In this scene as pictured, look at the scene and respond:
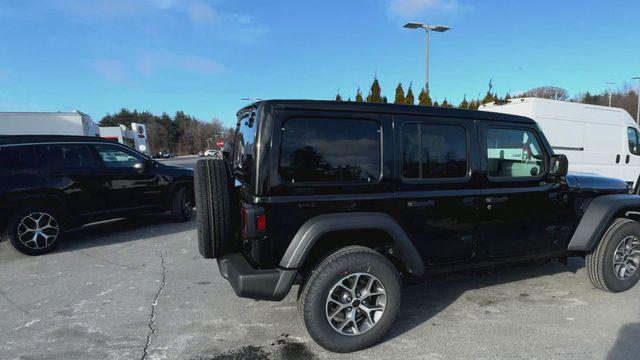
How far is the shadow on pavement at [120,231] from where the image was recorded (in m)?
6.77

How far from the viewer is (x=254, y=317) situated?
3855 mm

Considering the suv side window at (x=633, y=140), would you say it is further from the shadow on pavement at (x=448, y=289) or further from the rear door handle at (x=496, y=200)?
the rear door handle at (x=496, y=200)

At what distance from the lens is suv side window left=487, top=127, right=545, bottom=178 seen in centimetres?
384

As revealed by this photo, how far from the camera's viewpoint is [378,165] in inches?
130

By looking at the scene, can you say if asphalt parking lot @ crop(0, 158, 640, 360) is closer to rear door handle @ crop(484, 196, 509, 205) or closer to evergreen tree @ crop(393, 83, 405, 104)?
rear door handle @ crop(484, 196, 509, 205)

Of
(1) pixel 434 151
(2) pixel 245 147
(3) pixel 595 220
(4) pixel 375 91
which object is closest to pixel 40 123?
(4) pixel 375 91

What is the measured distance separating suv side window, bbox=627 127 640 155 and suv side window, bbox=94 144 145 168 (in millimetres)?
13156

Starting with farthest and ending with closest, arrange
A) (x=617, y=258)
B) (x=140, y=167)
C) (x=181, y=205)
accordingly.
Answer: (x=181, y=205) → (x=140, y=167) → (x=617, y=258)

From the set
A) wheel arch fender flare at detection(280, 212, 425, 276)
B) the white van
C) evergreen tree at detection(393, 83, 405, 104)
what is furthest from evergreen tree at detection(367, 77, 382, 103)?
wheel arch fender flare at detection(280, 212, 425, 276)

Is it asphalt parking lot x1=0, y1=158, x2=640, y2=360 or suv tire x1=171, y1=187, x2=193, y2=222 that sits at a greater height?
suv tire x1=171, y1=187, x2=193, y2=222

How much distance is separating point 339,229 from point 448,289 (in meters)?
2.10

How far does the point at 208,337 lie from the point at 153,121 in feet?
368

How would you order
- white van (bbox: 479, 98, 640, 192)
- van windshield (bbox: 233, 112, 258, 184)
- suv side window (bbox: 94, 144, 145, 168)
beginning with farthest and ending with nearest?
white van (bbox: 479, 98, 640, 192)
suv side window (bbox: 94, 144, 145, 168)
van windshield (bbox: 233, 112, 258, 184)

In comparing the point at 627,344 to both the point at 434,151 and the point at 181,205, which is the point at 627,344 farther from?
the point at 181,205
